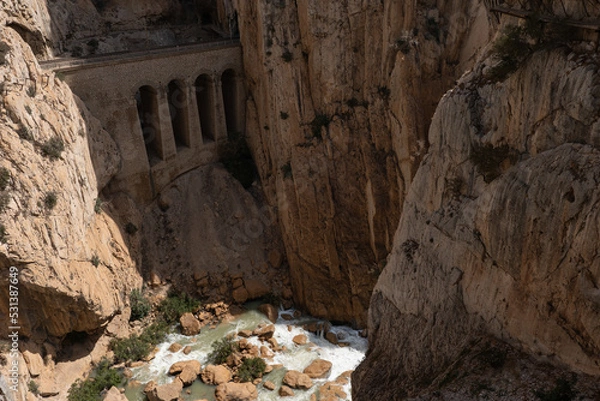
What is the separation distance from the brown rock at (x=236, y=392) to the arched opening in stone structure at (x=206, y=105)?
43.5 feet

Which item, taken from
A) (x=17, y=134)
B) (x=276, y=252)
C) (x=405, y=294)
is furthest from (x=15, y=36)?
(x=405, y=294)

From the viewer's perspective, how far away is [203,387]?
20328 millimetres

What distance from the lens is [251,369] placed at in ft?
68.1

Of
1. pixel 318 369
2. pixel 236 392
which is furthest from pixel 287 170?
pixel 236 392

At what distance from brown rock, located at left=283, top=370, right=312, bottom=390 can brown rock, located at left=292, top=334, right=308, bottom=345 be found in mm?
2193

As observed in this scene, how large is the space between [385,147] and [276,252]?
8031mm

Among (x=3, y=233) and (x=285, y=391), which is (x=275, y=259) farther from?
(x=3, y=233)

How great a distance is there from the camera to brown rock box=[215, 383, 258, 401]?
1943 centimetres

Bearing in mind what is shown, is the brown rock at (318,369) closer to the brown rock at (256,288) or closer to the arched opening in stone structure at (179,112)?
the brown rock at (256,288)

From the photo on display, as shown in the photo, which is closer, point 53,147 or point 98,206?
point 53,147

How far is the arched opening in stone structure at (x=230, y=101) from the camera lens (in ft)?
88.9

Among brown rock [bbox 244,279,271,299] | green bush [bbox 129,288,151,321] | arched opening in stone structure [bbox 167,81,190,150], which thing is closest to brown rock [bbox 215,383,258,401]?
green bush [bbox 129,288,151,321]

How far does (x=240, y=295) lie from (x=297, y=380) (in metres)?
5.78

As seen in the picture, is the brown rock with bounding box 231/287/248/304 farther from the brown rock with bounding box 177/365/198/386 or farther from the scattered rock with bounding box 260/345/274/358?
the brown rock with bounding box 177/365/198/386
